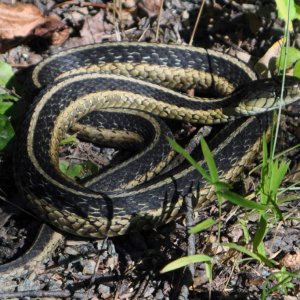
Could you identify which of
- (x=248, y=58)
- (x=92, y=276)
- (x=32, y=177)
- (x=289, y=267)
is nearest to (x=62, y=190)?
(x=32, y=177)

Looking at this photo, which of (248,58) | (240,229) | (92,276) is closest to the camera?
(92,276)

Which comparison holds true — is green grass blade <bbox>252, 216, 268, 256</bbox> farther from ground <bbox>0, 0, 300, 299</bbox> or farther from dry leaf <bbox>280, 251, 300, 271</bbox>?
dry leaf <bbox>280, 251, 300, 271</bbox>

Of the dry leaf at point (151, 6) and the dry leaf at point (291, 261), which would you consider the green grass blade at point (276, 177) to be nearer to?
the dry leaf at point (291, 261)

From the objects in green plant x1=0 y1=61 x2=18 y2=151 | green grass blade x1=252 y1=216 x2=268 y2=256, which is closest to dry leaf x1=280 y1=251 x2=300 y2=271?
green grass blade x1=252 y1=216 x2=268 y2=256

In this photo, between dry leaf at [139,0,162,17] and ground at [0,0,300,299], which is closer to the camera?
ground at [0,0,300,299]

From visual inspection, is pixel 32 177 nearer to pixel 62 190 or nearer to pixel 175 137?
pixel 62 190

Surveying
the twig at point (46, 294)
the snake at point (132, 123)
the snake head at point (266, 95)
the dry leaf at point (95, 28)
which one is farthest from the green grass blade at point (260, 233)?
the dry leaf at point (95, 28)

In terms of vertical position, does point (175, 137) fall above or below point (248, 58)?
below
